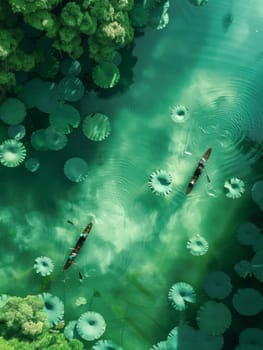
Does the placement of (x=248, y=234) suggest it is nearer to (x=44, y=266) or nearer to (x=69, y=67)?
(x=44, y=266)

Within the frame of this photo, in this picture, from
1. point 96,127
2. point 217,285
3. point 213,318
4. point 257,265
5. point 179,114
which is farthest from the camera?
point 179,114

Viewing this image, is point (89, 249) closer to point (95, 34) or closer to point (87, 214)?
point (87, 214)

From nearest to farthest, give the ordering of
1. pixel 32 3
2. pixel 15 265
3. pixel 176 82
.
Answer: pixel 32 3 → pixel 15 265 → pixel 176 82

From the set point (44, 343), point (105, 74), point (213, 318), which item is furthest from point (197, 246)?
point (105, 74)

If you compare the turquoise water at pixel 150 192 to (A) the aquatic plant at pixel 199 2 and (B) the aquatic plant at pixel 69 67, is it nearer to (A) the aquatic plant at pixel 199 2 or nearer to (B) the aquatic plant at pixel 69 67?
(A) the aquatic plant at pixel 199 2

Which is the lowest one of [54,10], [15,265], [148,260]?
[15,265]

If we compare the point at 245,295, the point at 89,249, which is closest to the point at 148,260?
the point at 89,249

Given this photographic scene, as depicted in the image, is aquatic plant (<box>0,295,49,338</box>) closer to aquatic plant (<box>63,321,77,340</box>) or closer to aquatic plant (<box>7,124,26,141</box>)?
aquatic plant (<box>63,321,77,340</box>)
